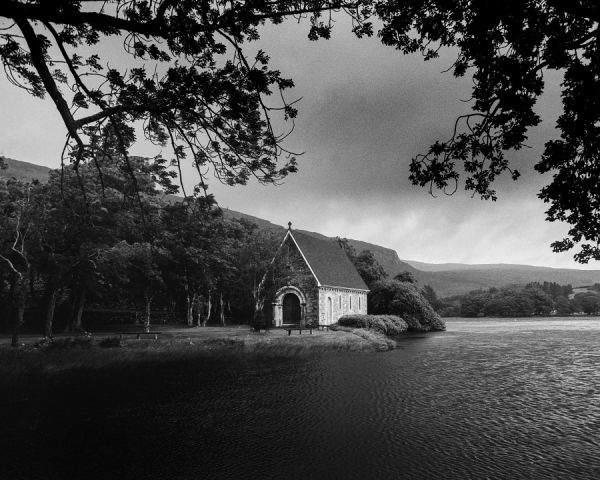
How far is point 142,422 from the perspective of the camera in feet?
41.6

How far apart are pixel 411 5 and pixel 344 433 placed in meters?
10.3

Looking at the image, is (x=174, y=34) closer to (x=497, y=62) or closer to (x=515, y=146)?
(x=497, y=62)

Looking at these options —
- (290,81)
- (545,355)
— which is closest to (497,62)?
(290,81)

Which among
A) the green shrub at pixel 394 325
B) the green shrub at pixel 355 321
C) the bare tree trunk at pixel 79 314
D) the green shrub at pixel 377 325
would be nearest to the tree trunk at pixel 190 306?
the bare tree trunk at pixel 79 314

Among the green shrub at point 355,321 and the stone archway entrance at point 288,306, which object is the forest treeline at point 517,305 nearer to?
the green shrub at point 355,321

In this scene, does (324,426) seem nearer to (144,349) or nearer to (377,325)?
(144,349)

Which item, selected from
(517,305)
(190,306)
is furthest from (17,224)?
(517,305)

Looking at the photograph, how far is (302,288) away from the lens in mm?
44312

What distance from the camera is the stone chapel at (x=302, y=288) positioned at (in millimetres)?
43188

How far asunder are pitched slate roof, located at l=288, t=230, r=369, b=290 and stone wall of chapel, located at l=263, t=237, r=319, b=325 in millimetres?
775

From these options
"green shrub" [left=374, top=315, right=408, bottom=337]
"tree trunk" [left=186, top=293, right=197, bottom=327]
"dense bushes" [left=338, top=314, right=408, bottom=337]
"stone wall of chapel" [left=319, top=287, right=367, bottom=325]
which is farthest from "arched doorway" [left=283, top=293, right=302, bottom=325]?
"tree trunk" [left=186, top=293, right=197, bottom=327]

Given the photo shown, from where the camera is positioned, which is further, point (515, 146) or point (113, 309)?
point (113, 309)

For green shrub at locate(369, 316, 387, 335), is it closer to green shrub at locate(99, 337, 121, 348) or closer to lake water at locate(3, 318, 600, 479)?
lake water at locate(3, 318, 600, 479)

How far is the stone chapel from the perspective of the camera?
43188mm
